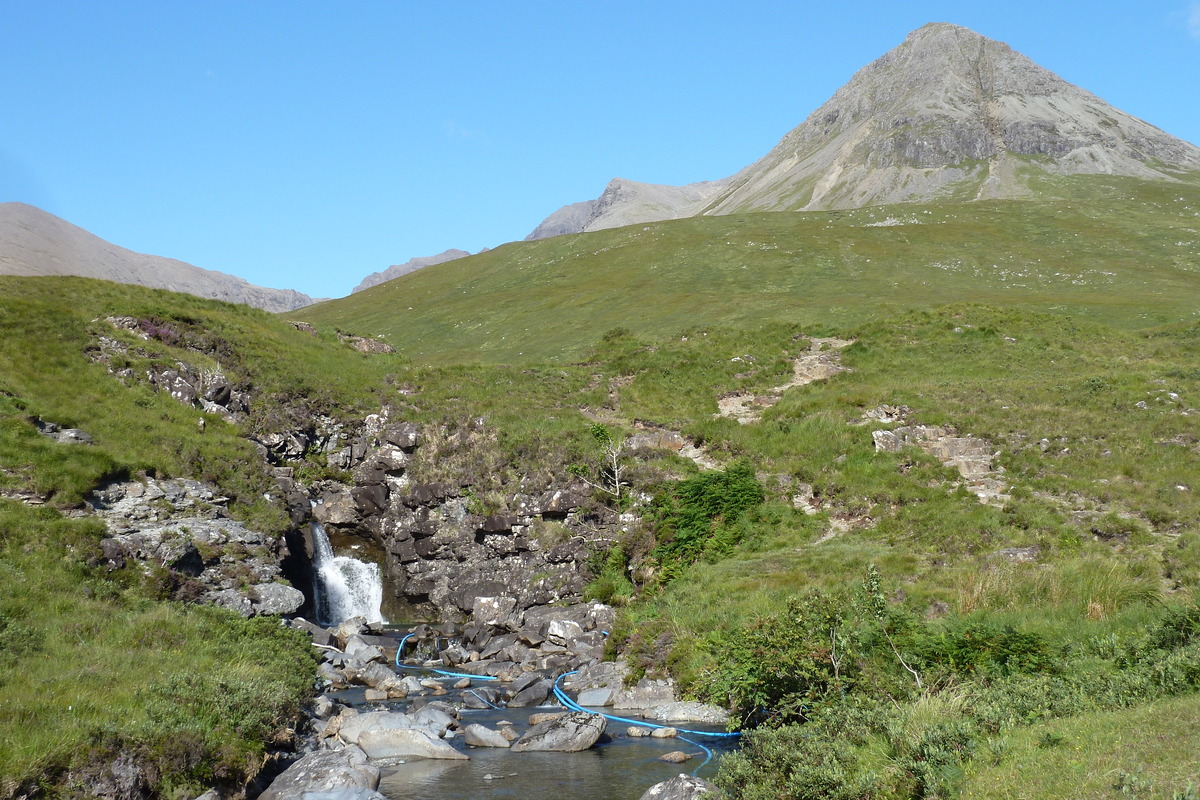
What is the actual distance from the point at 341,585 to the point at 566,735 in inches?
776

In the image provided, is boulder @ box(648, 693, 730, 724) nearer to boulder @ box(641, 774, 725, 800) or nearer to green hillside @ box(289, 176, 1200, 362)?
boulder @ box(641, 774, 725, 800)

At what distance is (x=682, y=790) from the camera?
546 inches

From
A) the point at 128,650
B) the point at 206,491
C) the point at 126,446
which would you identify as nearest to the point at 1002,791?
the point at 128,650

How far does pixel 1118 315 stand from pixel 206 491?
6418cm

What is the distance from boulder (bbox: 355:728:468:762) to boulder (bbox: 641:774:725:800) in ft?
18.8

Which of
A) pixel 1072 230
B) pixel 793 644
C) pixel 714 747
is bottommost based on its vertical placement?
pixel 714 747

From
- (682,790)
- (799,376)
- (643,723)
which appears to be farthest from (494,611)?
(799,376)

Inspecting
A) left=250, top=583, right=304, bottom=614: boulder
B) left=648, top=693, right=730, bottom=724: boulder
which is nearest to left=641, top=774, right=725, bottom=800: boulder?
left=648, top=693, right=730, bottom=724: boulder

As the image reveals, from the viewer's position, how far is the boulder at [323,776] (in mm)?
14703

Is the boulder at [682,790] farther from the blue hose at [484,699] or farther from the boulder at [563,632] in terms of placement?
the boulder at [563,632]

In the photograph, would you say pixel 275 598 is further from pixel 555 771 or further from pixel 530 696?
pixel 555 771

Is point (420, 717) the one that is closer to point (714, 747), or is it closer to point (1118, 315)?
point (714, 747)

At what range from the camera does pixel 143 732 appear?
1370 cm

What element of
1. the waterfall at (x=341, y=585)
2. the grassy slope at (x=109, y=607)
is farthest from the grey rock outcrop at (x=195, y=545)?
the waterfall at (x=341, y=585)
